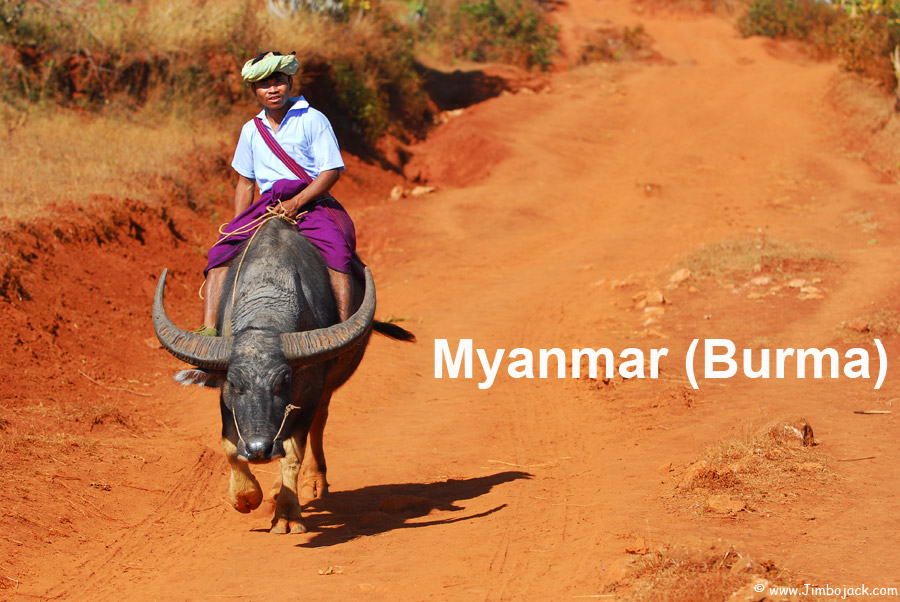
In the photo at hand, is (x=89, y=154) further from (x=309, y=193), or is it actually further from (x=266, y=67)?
(x=309, y=193)

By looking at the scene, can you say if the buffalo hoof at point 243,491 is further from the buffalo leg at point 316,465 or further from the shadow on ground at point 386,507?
the buffalo leg at point 316,465

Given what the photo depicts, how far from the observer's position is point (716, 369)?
988 cm

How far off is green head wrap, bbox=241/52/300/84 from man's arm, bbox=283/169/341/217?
2.35 feet

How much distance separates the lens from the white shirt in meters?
6.37

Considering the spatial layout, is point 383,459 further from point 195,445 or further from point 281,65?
point 281,65

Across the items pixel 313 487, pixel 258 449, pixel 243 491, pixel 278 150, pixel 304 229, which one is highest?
pixel 278 150

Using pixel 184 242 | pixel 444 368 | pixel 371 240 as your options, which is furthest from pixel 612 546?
pixel 371 240

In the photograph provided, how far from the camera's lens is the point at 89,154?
14148 millimetres

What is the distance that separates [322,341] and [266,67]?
6.60 ft

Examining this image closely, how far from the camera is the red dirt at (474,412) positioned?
542cm

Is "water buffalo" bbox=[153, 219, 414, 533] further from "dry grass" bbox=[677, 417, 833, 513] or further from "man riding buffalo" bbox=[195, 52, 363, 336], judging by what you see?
"dry grass" bbox=[677, 417, 833, 513]

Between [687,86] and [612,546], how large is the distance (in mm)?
25228

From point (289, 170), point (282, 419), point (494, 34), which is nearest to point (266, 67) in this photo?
point (289, 170)

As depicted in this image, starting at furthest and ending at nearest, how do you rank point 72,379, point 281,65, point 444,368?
point 444,368 → point 72,379 → point 281,65
